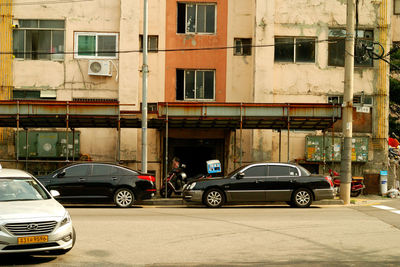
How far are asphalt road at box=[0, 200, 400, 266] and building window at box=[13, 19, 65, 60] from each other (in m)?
12.4

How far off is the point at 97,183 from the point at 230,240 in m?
8.12

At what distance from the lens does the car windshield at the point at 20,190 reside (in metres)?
9.61

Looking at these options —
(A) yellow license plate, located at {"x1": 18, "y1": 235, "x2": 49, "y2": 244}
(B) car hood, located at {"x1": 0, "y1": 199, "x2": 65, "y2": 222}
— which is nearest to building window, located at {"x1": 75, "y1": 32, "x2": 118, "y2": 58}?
(B) car hood, located at {"x1": 0, "y1": 199, "x2": 65, "y2": 222}

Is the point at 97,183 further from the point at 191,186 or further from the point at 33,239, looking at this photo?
the point at 33,239

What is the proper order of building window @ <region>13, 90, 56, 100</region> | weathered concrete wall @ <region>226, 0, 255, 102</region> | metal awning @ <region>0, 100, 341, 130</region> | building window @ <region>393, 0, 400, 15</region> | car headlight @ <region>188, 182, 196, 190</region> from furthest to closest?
building window @ <region>393, 0, 400, 15</region>
weathered concrete wall @ <region>226, 0, 255, 102</region>
building window @ <region>13, 90, 56, 100</region>
metal awning @ <region>0, 100, 341, 130</region>
car headlight @ <region>188, 182, 196, 190</region>

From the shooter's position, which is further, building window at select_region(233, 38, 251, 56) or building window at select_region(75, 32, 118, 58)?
building window at select_region(233, 38, 251, 56)

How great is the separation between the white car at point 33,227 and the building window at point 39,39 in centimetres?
1708

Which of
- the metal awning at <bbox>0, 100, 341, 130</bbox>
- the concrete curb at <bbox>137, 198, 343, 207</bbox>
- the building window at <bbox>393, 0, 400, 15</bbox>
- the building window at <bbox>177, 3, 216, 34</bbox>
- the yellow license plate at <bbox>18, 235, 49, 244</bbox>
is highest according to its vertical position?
the building window at <bbox>393, 0, 400, 15</bbox>

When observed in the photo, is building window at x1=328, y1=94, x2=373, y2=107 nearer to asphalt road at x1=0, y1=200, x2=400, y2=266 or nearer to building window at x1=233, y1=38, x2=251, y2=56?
building window at x1=233, y1=38, x2=251, y2=56

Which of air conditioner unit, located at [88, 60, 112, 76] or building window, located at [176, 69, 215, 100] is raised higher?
air conditioner unit, located at [88, 60, 112, 76]

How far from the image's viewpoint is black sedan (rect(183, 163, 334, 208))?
1777 cm

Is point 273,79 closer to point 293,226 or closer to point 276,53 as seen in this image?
point 276,53

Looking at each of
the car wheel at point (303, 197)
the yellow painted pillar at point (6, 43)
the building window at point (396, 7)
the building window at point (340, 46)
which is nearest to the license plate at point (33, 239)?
the car wheel at point (303, 197)

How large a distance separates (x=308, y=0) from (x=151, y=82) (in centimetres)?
819
